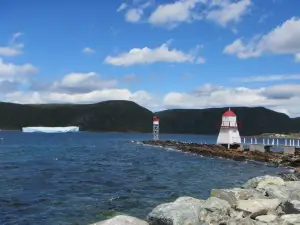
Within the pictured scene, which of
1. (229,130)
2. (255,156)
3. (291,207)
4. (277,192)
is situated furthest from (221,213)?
(229,130)

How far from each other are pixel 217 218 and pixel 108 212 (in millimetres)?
6850

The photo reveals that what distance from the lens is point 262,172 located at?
3956cm

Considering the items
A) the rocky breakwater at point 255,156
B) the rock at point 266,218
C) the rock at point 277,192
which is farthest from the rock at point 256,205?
the rocky breakwater at point 255,156

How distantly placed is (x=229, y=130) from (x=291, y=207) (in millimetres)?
48173

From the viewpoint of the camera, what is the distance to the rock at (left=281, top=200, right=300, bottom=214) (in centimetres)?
1498

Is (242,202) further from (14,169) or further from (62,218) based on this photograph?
(14,169)

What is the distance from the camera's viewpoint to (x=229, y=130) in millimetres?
62906

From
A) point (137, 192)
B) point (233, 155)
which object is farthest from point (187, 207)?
point (233, 155)

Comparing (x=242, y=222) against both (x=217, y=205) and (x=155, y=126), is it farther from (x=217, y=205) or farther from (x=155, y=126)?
(x=155, y=126)

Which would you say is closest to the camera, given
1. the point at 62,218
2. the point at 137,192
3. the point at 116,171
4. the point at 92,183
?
the point at 62,218

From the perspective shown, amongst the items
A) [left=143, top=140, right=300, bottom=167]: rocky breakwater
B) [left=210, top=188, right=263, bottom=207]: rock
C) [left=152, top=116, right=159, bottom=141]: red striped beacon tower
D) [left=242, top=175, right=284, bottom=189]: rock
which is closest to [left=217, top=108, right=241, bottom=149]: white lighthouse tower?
[left=143, top=140, right=300, bottom=167]: rocky breakwater

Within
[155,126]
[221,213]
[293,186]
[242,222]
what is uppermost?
[155,126]

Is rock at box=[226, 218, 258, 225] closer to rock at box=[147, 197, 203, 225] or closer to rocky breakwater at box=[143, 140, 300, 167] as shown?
rock at box=[147, 197, 203, 225]

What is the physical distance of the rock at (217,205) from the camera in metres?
16.0
